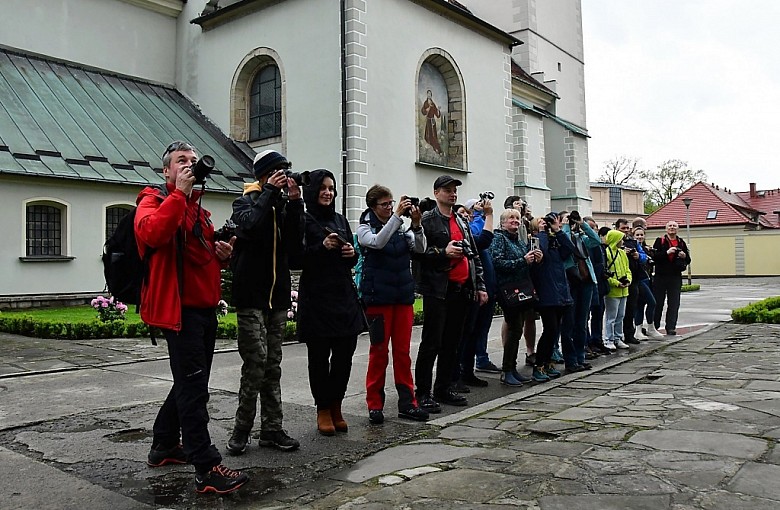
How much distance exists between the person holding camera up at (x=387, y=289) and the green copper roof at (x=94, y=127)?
40.3 ft

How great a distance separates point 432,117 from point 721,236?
3455 centimetres

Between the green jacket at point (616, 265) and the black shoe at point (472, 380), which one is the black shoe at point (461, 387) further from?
the green jacket at point (616, 265)

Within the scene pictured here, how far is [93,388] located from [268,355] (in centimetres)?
307

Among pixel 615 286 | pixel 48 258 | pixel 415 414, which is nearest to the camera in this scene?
pixel 415 414

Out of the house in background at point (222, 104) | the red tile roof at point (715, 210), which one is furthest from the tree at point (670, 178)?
the house in background at point (222, 104)

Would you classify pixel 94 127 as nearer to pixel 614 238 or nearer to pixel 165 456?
pixel 614 238

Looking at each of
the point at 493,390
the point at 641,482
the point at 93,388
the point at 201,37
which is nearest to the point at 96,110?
the point at 201,37

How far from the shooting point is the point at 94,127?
1836 centimetres

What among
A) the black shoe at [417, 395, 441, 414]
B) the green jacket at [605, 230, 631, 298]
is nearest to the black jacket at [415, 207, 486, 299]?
the black shoe at [417, 395, 441, 414]

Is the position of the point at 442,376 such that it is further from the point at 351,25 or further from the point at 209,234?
the point at 351,25

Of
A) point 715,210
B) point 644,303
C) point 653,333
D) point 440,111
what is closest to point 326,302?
point 644,303

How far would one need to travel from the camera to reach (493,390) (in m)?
7.12

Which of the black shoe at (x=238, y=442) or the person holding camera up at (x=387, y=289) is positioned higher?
the person holding camera up at (x=387, y=289)

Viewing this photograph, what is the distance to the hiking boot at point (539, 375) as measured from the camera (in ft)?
24.7
